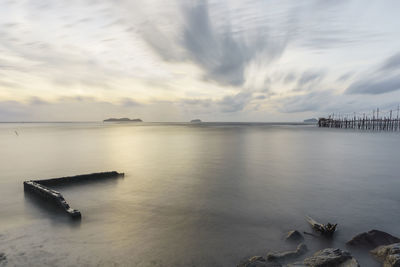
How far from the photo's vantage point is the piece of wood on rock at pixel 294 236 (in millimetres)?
7586

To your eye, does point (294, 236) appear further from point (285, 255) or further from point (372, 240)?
point (372, 240)

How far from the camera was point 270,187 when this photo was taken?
14.4 m

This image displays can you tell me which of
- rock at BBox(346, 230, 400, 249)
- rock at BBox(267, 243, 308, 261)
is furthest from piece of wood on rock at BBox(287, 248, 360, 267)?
rock at BBox(346, 230, 400, 249)

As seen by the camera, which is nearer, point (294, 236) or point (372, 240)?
point (372, 240)

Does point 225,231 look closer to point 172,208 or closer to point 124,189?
point 172,208

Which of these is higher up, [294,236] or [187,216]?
[294,236]

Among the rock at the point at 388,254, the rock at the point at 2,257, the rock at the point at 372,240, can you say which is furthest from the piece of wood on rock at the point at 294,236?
the rock at the point at 2,257

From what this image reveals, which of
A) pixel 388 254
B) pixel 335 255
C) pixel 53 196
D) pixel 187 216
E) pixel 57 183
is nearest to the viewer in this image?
pixel 335 255

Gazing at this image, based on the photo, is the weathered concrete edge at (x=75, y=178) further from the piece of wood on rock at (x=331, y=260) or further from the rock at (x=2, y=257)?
the piece of wood on rock at (x=331, y=260)

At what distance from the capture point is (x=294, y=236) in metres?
7.67

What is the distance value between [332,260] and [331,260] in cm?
3

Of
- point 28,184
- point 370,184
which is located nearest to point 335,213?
point 370,184

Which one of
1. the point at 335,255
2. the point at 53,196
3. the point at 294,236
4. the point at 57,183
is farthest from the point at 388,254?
the point at 57,183

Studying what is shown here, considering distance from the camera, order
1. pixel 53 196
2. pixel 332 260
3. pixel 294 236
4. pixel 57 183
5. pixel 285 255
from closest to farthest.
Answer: pixel 332 260 < pixel 285 255 < pixel 294 236 < pixel 53 196 < pixel 57 183
